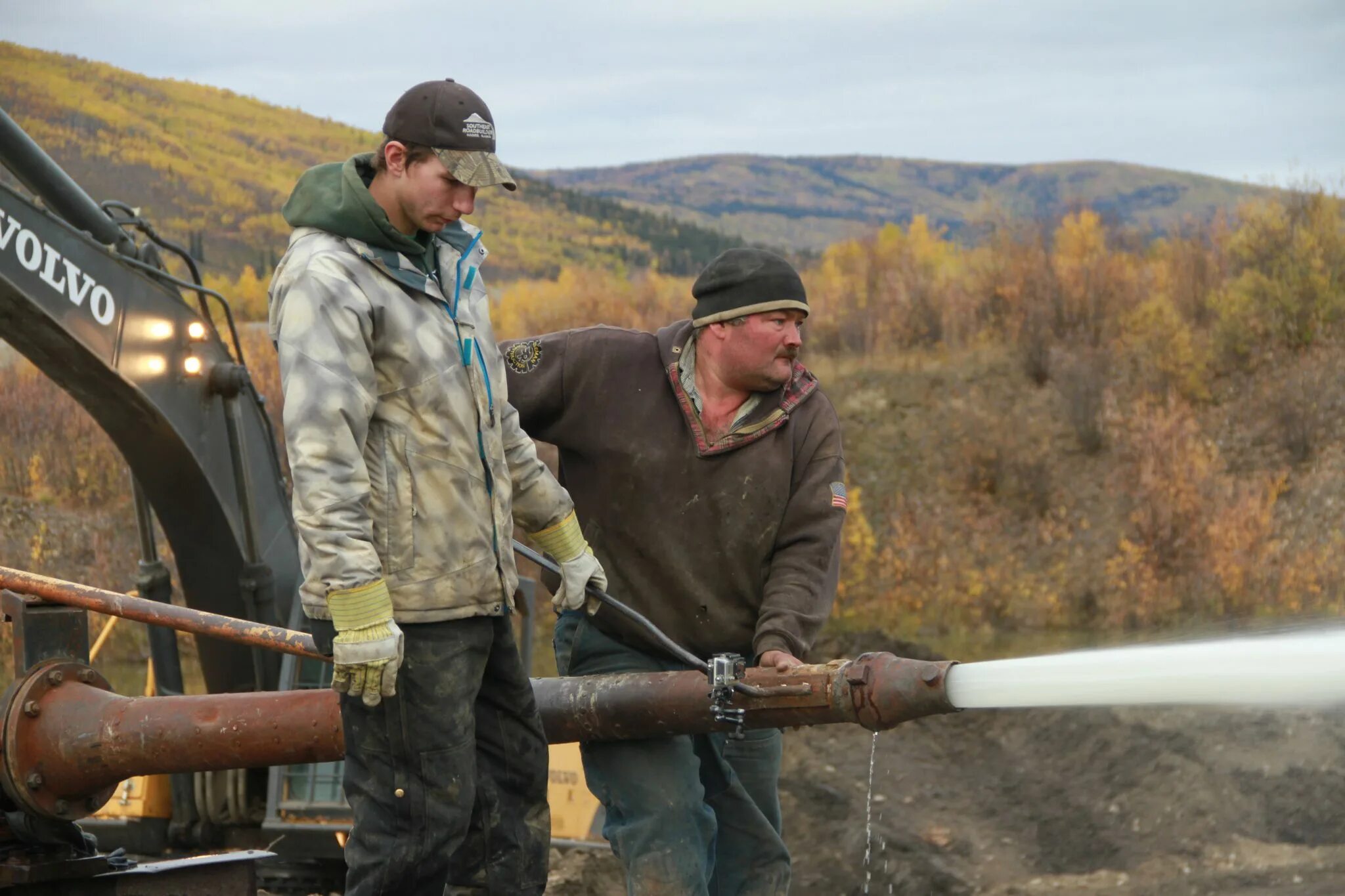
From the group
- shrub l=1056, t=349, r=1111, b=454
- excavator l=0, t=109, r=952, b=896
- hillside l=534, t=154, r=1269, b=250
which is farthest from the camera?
hillside l=534, t=154, r=1269, b=250

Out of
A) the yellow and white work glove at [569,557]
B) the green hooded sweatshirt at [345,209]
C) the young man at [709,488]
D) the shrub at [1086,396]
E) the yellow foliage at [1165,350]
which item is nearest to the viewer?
the green hooded sweatshirt at [345,209]

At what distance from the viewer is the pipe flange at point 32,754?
4285mm

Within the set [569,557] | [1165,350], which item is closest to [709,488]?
[569,557]

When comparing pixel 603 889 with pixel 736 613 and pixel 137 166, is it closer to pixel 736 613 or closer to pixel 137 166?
pixel 736 613

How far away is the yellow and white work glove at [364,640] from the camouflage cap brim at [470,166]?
37.2 inches

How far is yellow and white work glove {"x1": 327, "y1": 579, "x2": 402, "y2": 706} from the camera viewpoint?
3.22 m

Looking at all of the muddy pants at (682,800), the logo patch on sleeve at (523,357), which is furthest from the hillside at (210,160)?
the muddy pants at (682,800)

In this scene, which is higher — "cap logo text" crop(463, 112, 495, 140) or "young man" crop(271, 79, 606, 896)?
"cap logo text" crop(463, 112, 495, 140)

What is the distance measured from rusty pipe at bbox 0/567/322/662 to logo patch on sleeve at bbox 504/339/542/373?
103 cm

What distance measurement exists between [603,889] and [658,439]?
3.43 meters

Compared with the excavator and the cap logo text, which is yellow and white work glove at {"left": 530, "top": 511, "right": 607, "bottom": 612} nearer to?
the excavator

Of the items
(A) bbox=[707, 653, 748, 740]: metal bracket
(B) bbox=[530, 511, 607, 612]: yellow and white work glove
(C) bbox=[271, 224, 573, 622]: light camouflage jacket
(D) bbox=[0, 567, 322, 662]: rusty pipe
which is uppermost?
(C) bbox=[271, 224, 573, 622]: light camouflage jacket

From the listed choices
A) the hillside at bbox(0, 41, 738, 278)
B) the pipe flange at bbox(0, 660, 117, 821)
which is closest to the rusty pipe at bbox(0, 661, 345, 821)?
the pipe flange at bbox(0, 660, 117, 821)

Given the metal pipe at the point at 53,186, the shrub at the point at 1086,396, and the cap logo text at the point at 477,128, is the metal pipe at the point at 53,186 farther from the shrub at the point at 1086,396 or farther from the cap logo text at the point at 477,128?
the shrub at the point at 1086,396
